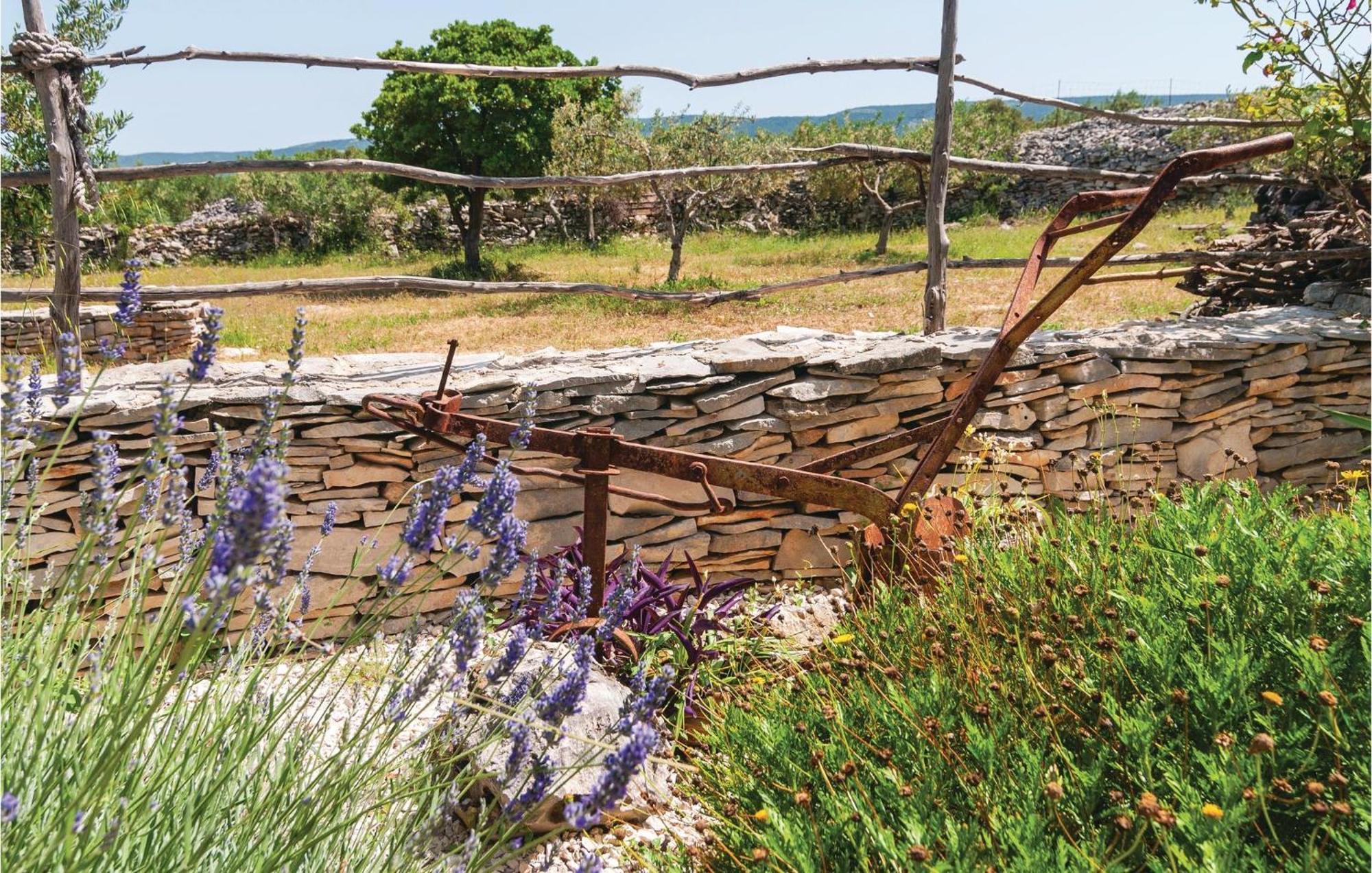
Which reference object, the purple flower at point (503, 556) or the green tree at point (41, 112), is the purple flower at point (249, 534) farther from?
the green tree at point (41, 112)

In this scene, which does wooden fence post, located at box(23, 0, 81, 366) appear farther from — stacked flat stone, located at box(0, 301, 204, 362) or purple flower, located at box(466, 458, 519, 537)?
stacked flat stone, located at box(0, 301, 204, 362)

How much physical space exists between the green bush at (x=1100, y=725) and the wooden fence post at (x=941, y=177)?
6.19ft

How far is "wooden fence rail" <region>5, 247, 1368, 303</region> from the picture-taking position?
319cm

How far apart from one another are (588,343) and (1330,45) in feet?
12.9

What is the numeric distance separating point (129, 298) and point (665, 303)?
280 inches

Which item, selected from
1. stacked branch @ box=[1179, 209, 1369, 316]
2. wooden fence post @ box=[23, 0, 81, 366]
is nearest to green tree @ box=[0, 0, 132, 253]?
wooden fence post @ box=[23, 0, 81, 366]

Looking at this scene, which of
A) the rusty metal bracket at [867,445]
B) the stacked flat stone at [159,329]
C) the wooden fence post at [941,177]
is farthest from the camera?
the stacked flat stone at [159,329]

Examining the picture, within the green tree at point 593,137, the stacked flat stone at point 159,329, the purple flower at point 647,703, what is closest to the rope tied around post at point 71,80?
the purple flower at point 647,703

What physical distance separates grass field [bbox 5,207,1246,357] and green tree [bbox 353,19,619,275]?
1.26 meters

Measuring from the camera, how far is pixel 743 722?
202 centimetres

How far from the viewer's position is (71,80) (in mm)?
3031

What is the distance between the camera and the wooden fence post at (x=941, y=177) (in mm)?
3840

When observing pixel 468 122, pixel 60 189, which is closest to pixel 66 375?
pixel 60 189

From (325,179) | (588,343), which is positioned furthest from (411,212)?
(588,343)
